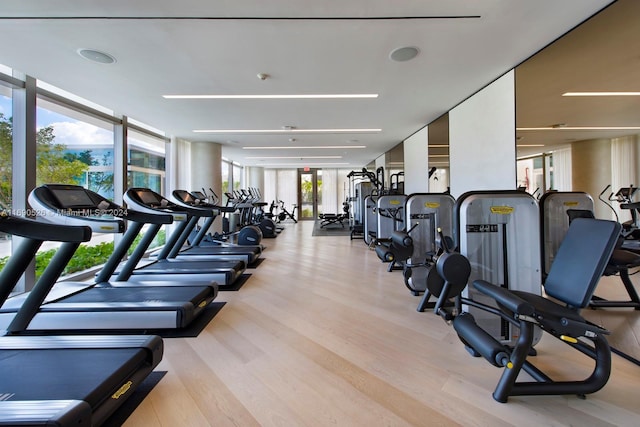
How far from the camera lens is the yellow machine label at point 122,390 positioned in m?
1.43

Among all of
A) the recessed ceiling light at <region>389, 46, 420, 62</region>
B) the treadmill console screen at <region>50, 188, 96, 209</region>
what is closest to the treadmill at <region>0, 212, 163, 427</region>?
the treadmill console screen at <region>50, 188, 96, 209</region>

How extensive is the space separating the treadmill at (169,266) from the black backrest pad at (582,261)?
327 cm

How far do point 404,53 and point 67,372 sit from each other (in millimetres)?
3765

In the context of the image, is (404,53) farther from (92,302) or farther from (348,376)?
(92,302)

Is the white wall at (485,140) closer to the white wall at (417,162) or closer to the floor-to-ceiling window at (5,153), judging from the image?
the white wall at (417,162)

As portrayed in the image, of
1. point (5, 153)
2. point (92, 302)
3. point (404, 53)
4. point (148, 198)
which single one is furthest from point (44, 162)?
point (404, 53)

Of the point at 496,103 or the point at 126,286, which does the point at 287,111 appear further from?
the point at 126,286

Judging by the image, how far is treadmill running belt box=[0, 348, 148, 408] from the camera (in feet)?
4.36

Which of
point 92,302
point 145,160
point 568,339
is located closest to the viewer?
point 568,339

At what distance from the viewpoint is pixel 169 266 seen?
13.1 feet

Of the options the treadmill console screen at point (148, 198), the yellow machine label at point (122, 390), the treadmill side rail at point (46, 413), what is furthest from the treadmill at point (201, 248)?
the treadmill side rail at point (46, 413)

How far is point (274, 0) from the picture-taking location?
217cm

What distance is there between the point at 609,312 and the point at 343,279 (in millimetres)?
2848

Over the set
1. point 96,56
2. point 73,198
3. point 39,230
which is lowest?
point 39,230
